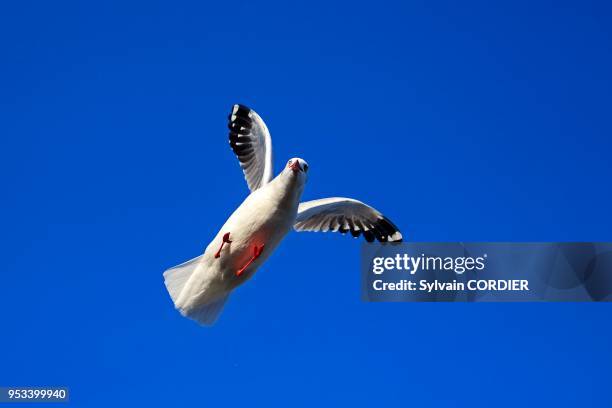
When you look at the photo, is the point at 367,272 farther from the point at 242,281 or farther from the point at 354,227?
the point at 242,281

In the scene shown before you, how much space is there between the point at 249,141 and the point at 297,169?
1.35 meters

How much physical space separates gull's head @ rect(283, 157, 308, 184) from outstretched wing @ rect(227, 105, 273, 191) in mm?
1129

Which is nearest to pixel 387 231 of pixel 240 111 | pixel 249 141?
pixel 249 141

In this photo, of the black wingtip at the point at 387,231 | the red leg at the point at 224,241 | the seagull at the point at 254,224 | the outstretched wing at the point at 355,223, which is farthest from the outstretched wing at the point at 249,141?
the red leg at the point at 224,241

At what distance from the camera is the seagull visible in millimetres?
5875

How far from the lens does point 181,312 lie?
6.34m

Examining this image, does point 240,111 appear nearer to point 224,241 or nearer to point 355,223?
point 355,223

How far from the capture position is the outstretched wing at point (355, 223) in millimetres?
6957

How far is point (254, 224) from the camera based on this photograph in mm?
5871

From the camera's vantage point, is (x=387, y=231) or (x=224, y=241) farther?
(x=387, y=231)

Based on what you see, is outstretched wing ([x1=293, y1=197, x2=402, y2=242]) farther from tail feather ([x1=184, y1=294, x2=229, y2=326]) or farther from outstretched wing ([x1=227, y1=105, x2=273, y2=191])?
tail feather ([x1=184, y1=294, x2=229, y2=326])

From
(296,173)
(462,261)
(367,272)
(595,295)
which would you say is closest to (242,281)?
(296,173)

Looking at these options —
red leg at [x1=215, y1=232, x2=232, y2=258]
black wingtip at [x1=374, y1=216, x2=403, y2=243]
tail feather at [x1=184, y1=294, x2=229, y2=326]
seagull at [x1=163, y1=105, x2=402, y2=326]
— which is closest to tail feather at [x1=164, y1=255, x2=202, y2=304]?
seagull at [x1=163, y1=105, x2=402, y2=326]

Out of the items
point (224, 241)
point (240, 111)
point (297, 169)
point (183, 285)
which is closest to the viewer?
point (297, 169)
